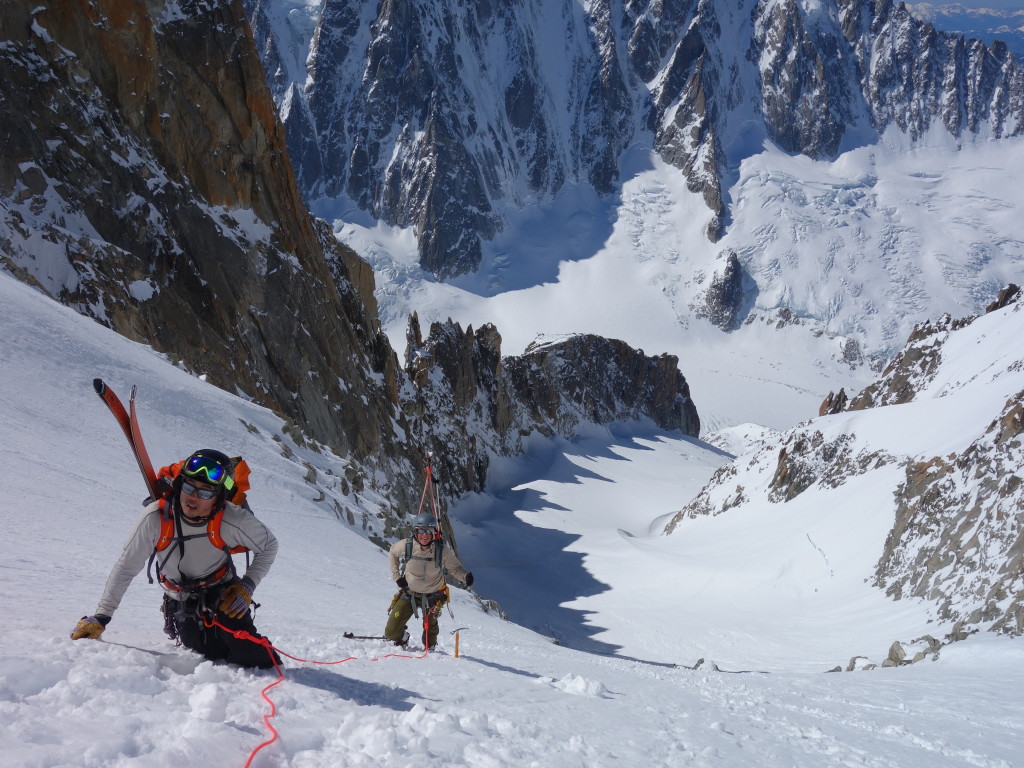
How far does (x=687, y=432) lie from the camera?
113312 millimetres

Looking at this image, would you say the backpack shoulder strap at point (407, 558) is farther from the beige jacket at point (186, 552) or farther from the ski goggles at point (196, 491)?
the ski goggles at point (196, 491)

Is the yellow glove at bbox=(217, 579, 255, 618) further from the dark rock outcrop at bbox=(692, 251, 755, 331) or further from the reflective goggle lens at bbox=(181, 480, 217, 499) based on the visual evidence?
the dark rock outcrop at bbox=(692, 251, 755, 331)

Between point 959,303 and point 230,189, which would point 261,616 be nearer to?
point 230,189

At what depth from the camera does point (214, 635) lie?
5105 millimetres

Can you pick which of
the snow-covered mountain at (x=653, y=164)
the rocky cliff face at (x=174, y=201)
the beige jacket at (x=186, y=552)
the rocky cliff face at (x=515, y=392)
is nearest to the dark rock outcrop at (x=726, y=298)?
the snow-covered mountain at (x=653, y=164)

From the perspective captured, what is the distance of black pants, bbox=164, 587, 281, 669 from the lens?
502cm

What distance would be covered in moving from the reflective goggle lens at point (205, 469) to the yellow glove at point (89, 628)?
44.2 inches

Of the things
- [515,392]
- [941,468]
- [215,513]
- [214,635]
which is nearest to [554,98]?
[515,392]

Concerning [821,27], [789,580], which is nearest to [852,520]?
[789,580]

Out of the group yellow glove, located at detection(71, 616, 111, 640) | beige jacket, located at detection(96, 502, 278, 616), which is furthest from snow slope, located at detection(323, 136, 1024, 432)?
yellow glove, located at detection(71, 616, 111, 640)

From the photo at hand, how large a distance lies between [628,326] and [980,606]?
13490 cm

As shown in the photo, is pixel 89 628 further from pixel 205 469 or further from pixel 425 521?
pixel 425 521

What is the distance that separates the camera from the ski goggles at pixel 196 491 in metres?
4.86

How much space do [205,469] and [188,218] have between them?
74.1 ft
